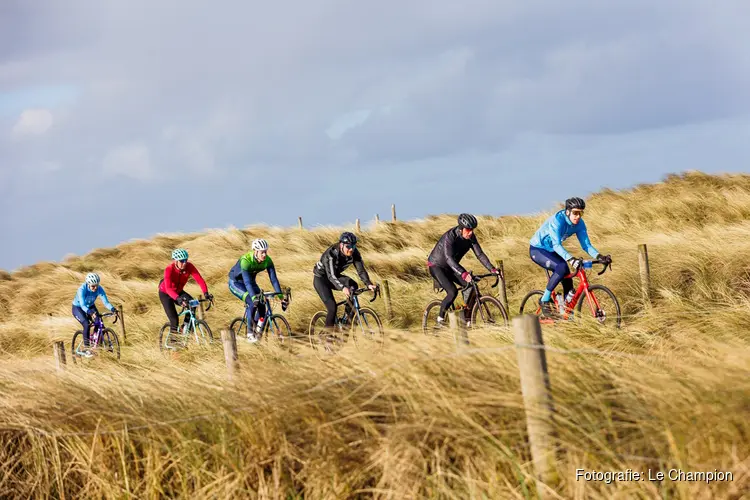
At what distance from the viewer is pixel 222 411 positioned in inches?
227

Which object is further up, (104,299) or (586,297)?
(104,299)

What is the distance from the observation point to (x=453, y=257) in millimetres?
11391

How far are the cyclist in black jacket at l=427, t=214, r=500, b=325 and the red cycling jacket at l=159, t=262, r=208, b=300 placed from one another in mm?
3856

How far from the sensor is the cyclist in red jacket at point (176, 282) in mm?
13289

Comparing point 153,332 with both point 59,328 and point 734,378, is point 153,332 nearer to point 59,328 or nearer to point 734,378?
point 59,328

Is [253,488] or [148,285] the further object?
[148,285]

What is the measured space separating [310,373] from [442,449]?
4.28ft

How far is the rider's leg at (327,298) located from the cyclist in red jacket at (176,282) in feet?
6.57

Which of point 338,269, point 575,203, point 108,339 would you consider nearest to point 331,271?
point 338,269

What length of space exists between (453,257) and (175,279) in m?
4.79

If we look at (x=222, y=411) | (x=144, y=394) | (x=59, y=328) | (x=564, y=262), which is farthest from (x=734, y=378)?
(x=59, y=328)

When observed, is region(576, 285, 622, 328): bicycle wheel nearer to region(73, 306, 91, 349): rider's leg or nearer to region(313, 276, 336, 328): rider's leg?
region(313, 276, 336, 328): rider's leg

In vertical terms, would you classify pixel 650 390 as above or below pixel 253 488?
above

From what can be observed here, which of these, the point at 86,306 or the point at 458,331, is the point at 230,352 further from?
the point at 86,306
